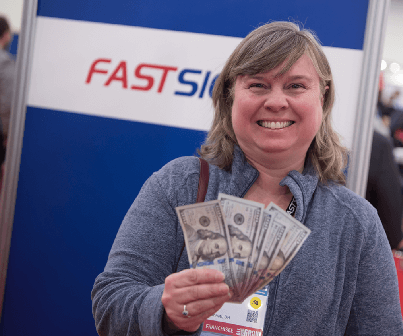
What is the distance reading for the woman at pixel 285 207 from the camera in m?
1.20

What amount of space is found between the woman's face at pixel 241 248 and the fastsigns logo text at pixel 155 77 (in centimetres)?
122

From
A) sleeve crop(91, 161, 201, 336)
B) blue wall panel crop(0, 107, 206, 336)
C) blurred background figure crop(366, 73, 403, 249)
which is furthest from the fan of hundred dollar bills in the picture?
blurred background figure crop(366, 73, 403, 249)

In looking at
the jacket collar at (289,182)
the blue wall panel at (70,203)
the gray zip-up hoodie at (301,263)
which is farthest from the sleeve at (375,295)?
the blue wall panel at (70,203)

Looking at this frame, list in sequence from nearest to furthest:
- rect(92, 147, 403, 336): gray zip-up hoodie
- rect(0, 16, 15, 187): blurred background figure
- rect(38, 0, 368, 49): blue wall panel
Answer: rect(92, 147, 403, 336): gray zip-up hoodie
rect(38, 0, 368, 49): blue wall panel
rect(0, 16, 15, 187): blurred background figure

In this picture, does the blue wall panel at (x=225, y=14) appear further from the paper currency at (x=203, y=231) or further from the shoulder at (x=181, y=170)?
the paper currency at (x=203, y=231)

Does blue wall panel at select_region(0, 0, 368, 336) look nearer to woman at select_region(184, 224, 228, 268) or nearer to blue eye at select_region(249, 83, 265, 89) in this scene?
blue eye at select_region(249, 83, 265, 89)

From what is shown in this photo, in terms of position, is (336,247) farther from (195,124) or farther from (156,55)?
(156,55)

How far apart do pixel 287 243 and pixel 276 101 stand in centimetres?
45

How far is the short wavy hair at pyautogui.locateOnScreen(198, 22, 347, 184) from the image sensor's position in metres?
1.24

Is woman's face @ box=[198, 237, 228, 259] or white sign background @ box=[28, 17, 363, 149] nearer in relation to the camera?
woman's face @ box=[198, 237, 228, 259]

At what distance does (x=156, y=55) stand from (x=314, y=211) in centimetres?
124

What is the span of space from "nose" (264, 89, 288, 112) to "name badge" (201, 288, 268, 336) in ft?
1.85

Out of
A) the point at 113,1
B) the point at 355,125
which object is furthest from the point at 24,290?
the point at 355,125

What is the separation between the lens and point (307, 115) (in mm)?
1280
